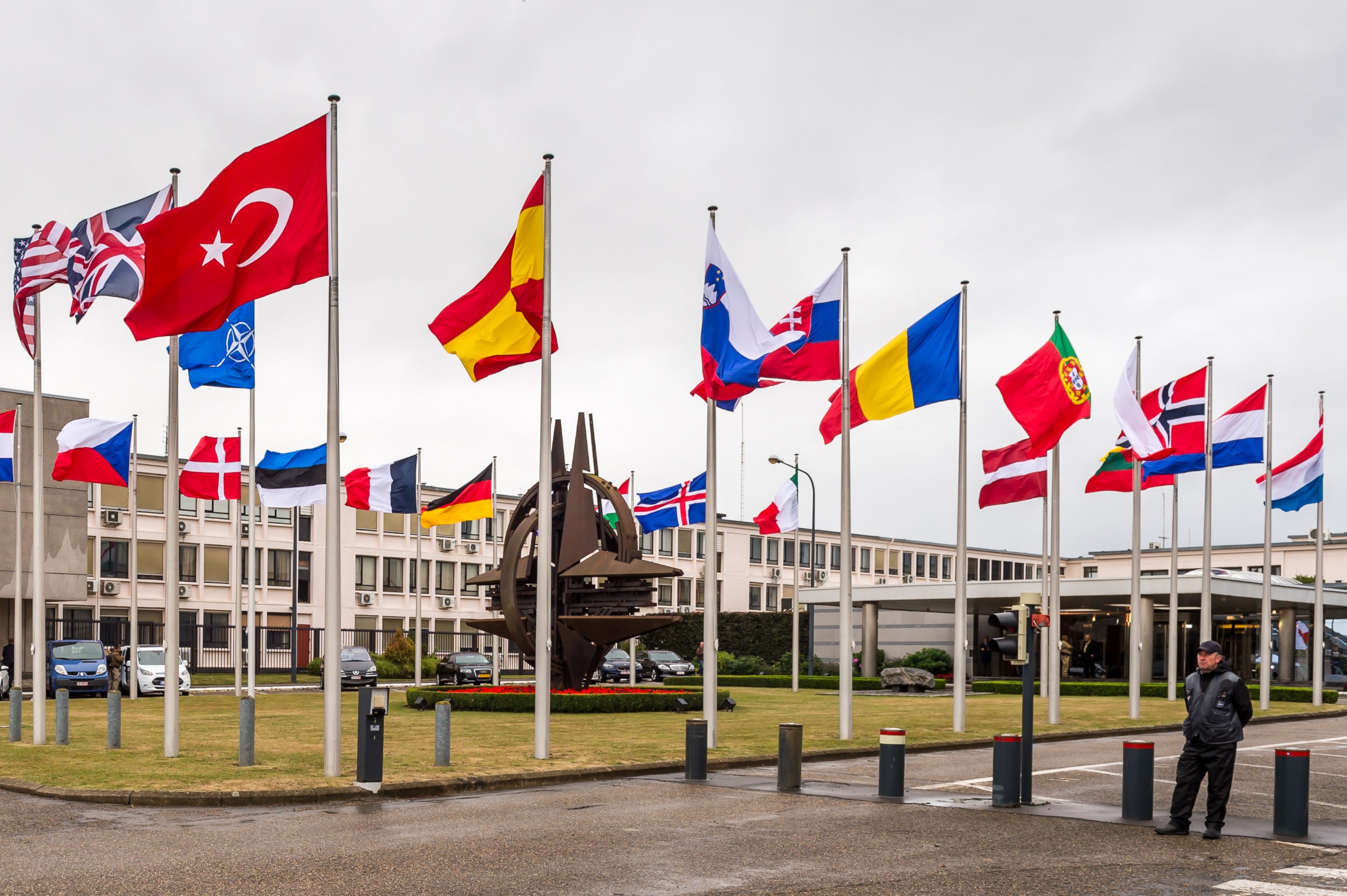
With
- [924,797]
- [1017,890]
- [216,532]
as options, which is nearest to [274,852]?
[1017,890]

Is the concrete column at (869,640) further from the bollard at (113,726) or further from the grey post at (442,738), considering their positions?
the grey post at (442,738)

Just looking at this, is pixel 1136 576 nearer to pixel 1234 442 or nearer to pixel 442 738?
pixel 1234 442

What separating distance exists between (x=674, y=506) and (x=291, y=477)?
10.8m

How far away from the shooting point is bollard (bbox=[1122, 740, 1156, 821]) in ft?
44.4

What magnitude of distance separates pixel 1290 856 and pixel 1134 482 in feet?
58.7

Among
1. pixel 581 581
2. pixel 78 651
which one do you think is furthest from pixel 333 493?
pixel 78 651

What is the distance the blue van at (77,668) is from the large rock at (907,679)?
26.2m

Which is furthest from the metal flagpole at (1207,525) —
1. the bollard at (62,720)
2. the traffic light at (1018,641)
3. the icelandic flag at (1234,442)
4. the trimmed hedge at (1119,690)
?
the bollard at (62,720)

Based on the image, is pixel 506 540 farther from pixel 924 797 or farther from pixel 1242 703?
pixel 1242 703

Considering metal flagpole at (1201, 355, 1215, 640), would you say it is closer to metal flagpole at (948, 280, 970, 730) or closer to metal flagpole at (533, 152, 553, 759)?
metal flagpole at (948, 280, 970, 730)

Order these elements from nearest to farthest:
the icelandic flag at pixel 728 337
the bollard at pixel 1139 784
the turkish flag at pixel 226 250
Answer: the bollard at pixel 1139 784 < the turkish flag at pixel 226 250 < the icelandic flag at pixel 728 337

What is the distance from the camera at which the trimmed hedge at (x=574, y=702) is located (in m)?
31.2

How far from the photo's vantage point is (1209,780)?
12.5m

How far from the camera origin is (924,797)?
50.9ft
